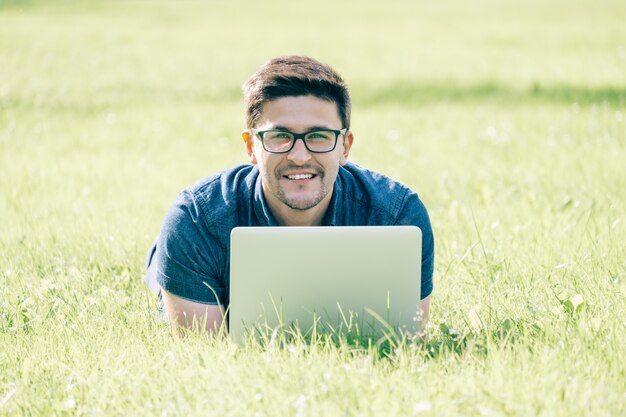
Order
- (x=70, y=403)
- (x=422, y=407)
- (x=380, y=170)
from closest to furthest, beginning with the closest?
(x=422, y=407) < (x=70, y=403) < (x=380, y=170)

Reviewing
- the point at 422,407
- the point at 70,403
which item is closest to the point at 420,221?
the point at 422,407

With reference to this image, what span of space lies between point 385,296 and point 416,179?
11.7 ft

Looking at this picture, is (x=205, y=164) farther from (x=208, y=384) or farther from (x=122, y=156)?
(x=208, y=384)

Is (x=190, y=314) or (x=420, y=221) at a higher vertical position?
(x=420, y=221)

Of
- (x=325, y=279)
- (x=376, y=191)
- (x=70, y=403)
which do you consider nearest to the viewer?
(x=70, y=403)

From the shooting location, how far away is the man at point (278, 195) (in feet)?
11.3

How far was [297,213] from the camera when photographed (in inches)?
146

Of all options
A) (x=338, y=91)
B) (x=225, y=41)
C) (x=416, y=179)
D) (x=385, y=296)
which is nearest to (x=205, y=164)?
(x=416, y=179)

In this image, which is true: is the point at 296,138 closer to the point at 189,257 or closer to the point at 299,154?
the point at 299,154

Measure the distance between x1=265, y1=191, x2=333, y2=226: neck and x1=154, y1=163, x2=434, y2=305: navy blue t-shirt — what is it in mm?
31

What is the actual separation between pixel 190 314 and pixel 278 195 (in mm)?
620

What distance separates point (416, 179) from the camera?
21.7 ft

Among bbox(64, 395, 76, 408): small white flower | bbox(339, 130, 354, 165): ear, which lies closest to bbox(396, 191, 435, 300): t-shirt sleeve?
bbox(339, 130, 354, 165): ear

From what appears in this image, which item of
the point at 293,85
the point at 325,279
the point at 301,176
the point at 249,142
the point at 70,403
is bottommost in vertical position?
the point at 70,403
